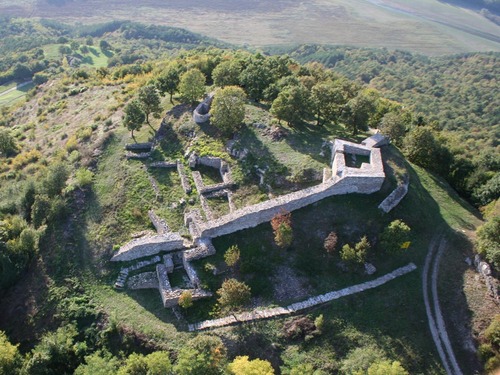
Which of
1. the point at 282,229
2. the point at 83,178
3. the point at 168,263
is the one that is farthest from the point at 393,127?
the point at 83,178

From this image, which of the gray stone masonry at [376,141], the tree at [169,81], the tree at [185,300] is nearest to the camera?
the tree at [185,300]

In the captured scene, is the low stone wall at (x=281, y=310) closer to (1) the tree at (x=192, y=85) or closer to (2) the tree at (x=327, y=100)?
(2) the tree at (x=327, y=100)

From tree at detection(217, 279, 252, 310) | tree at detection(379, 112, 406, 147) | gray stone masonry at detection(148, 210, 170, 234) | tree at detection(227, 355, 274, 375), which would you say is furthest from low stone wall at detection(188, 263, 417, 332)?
tree at detection(379, 112, 406, 147)

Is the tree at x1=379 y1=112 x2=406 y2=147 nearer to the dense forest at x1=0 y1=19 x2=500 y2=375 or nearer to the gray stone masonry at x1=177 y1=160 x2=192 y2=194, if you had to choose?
the dense forest at x1=0 y1=19 x2=500 y2=375

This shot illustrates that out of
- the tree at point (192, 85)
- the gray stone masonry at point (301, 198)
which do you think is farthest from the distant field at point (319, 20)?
the gray stone masonry at point (301, 198)

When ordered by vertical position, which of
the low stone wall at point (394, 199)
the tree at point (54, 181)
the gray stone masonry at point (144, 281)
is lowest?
the gray stone masonry at point (144, 281)

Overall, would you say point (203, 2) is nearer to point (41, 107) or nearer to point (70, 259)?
point (41, 107)
